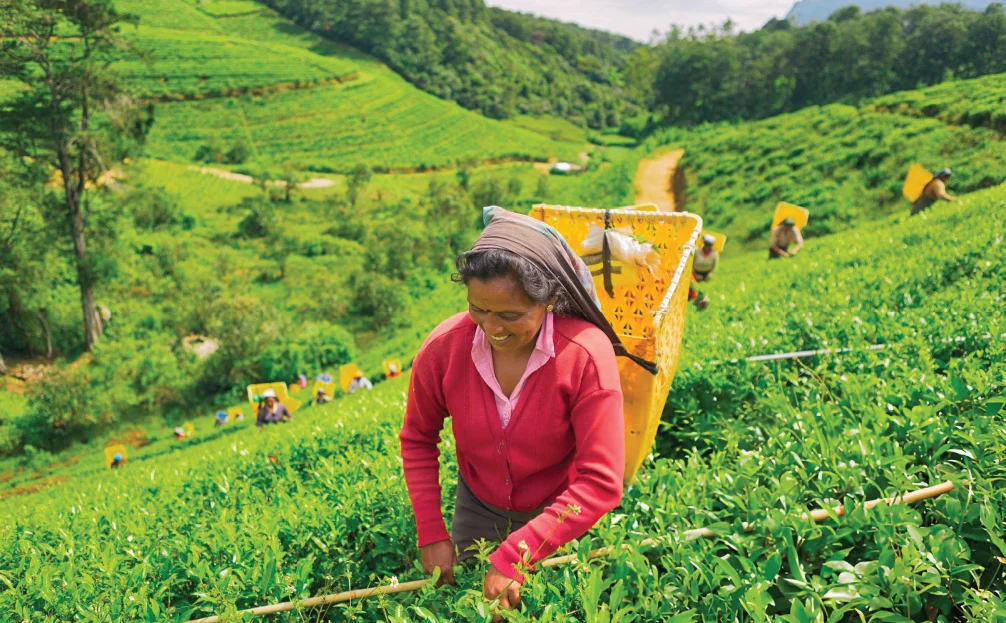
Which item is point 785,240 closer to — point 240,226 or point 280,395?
point 280,395

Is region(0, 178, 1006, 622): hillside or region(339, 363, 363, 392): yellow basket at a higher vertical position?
region(0, 178, 1006, 622): hillside

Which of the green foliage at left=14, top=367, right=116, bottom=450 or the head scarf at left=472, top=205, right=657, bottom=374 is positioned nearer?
the head scarf at left=472, top=205, right=657, bottom=374

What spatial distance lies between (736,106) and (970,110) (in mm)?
41332

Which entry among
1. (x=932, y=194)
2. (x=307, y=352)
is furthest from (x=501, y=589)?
(x=307, y=352)

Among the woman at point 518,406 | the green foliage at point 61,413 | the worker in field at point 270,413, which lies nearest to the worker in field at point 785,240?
the woman at point 518,406

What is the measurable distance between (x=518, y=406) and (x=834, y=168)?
22.1m

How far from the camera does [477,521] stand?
8.24 ft

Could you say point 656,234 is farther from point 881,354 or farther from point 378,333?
point 378,333

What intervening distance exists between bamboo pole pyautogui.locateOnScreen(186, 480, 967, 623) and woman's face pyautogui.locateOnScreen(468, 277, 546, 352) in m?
0.78

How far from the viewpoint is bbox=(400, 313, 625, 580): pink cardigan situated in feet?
6.43

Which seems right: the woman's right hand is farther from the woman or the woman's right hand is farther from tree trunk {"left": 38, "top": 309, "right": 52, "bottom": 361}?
tree trunk {"left": 38, "top": 309, "right": 52, "bottom": 361}

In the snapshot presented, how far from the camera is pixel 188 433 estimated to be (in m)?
17.7

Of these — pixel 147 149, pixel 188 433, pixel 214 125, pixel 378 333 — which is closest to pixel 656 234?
pixel 188 433

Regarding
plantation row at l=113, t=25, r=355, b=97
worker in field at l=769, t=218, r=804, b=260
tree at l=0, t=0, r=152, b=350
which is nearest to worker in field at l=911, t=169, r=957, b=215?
worker in field at l=769, t=218, r=804, b=260
